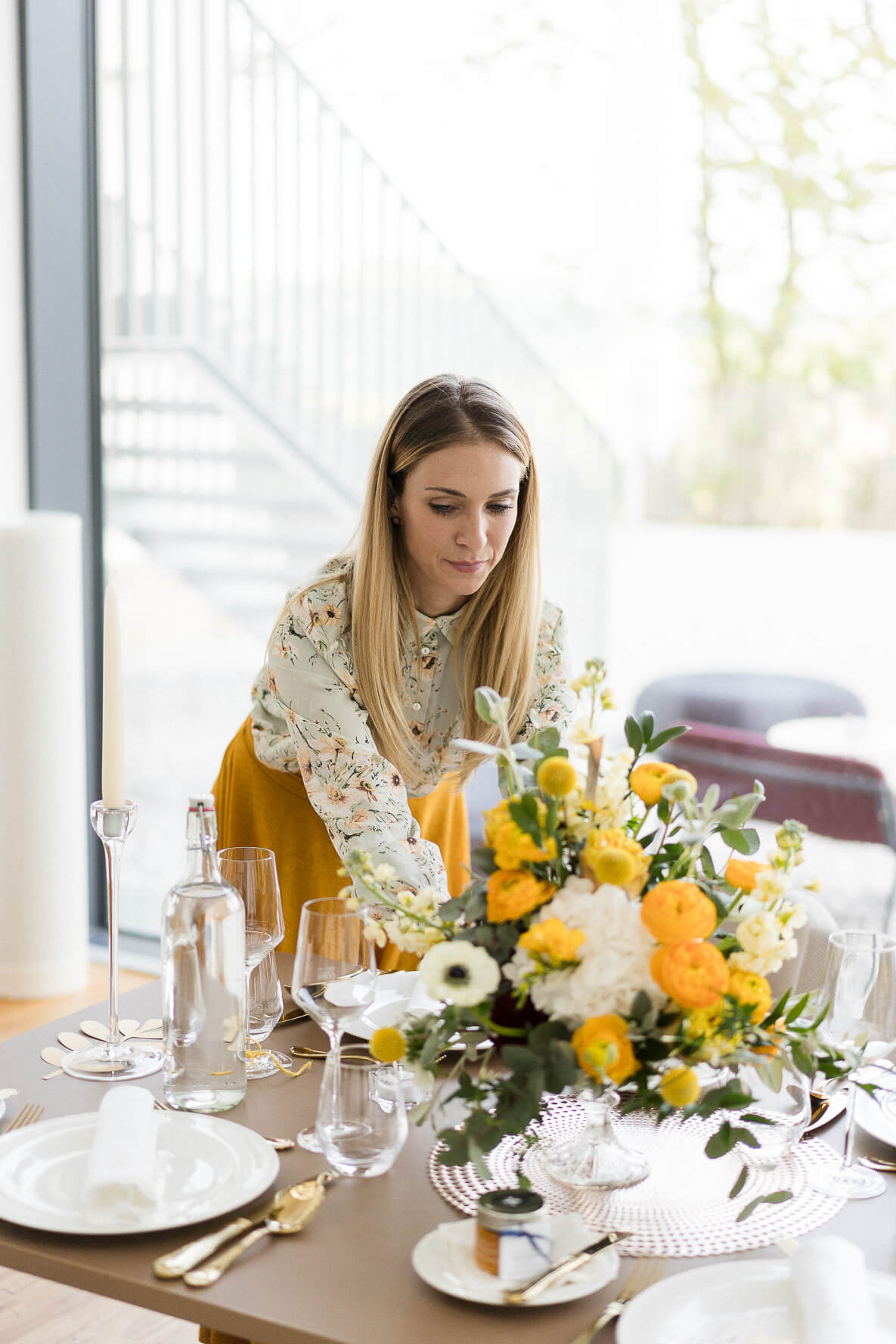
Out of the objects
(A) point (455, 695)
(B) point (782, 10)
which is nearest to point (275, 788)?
(A) point (455, 695)

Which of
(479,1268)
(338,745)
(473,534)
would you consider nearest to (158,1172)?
(479,1268)

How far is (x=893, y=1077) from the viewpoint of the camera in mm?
1256

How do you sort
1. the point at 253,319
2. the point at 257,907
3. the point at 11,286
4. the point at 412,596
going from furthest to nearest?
1. the point at 253,319
2. the point at 11,286
3. the point at 412,596
4. the point at 257,907

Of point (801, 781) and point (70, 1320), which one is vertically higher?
point (801, 781)

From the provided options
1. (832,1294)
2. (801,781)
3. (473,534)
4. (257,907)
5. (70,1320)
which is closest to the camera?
(832,1294)

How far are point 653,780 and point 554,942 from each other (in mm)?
168

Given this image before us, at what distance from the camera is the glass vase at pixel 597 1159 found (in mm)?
1100

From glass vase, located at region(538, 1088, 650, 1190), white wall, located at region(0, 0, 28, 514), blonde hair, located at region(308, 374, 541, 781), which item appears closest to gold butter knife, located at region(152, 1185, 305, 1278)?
glass vase, located at region(538, 1088, 650, 1190)

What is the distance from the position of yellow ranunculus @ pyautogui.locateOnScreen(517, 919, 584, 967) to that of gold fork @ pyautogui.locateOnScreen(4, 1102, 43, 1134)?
0.52 m

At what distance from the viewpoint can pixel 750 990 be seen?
96cm

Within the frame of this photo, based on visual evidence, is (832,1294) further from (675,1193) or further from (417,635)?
(417,635)

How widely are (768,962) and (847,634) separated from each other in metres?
2.08

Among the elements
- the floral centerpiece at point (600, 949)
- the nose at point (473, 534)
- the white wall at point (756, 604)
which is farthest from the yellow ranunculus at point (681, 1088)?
the white wall at point (756, 604)

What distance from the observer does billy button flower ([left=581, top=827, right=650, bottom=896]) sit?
3.16 feet
